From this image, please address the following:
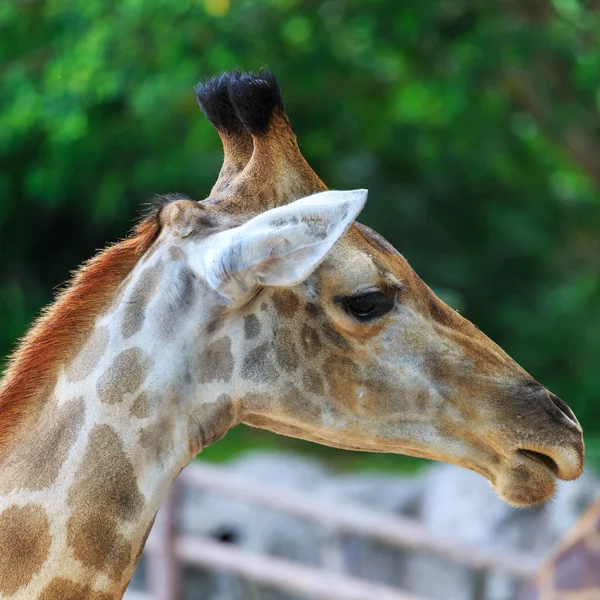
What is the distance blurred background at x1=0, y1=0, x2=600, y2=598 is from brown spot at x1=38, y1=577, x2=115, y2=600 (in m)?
2.08

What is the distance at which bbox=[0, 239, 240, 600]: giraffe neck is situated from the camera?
206cm

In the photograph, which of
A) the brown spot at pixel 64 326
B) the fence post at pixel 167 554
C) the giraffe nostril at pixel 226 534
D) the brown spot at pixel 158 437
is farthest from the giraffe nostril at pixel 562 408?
the giraffe nostril at pixel 226 534

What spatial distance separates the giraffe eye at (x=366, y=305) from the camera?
7.28 feet

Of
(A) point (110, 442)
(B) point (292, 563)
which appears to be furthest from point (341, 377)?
(B) point (292, 563)

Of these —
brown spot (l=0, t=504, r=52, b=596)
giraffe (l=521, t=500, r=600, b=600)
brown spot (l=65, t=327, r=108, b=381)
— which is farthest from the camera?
giraffe (l=521, t=500, r=600, b=600)

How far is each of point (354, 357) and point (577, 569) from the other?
2281 mm

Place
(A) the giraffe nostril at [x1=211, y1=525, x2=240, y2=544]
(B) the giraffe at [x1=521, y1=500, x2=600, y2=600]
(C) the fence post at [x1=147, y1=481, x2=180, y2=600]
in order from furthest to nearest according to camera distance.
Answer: (A) the giraffe nostril at [x1=211, y1=525, x2=240, y2=544] < (C) the fence post at [x1=147, y1=481, x2=180, y2=600] < (B) the giraffe at [x1=521, y1=500, x2=600, y2=600]

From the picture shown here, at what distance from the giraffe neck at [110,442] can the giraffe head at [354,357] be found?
6 centimetres

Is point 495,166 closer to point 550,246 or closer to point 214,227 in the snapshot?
point 550,246

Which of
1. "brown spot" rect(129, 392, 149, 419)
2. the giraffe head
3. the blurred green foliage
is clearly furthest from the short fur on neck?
the blurred green foliage

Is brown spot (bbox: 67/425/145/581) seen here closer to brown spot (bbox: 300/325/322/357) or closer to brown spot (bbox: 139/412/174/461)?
brown spot (bbox: 139/412/174/461)

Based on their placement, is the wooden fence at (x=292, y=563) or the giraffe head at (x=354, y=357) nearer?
the giraffe head at (x=354, y=357)

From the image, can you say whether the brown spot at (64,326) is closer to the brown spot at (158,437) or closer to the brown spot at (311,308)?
the brown spot at (158,437)

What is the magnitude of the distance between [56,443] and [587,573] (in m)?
2.65
